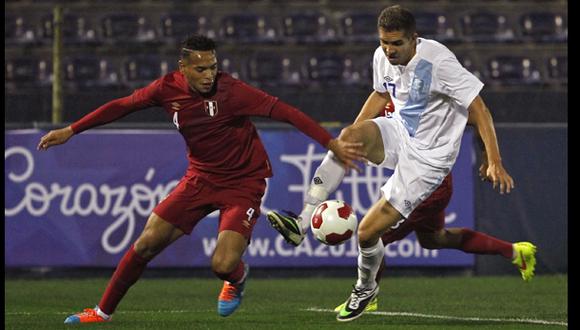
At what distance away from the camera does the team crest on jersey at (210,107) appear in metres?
8.03

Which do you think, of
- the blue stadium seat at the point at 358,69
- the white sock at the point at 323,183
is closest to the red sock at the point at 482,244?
the white sock at the point at 323,183

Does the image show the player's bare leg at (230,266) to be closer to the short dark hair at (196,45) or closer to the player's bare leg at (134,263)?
the player's bare leg at (134,263)

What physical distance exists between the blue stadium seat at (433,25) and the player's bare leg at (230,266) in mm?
10746

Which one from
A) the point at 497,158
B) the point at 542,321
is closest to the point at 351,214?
the point at 497,158

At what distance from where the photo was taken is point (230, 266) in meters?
8.01

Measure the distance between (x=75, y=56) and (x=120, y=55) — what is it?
664 millimetres

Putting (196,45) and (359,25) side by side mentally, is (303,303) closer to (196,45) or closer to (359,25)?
(196,45)

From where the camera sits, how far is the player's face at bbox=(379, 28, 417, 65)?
24.4 feet

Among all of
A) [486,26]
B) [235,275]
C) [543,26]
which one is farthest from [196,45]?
[543,26]

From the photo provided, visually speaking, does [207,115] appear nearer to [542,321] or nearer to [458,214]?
[542,321]

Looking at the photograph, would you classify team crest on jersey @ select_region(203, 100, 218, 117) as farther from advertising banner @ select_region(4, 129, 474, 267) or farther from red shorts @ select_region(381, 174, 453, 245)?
advertising banner @ select_region(4, 129, 474, 267)

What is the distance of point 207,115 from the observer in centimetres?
807

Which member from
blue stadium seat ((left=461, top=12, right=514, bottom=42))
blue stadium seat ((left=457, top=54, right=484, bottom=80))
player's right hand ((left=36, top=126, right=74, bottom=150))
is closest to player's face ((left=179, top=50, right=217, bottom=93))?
player's right hand ((left=36, top=126, right=74, bottom=150))

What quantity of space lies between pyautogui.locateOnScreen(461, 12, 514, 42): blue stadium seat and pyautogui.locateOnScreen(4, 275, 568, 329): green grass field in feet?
21.8
